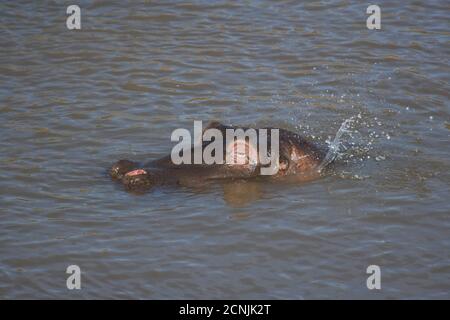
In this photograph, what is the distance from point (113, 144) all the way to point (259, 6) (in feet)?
15.2

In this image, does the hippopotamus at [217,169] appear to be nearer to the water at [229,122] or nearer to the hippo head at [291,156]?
the hippo head at [291,156]

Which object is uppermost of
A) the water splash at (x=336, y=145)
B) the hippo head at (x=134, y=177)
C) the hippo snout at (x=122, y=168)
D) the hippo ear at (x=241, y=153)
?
the water splash at (x=336, y=145)

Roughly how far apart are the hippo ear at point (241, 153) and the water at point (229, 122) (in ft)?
0.84

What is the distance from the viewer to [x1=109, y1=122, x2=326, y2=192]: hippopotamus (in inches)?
297

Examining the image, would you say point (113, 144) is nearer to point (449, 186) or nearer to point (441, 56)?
point (449, 186)

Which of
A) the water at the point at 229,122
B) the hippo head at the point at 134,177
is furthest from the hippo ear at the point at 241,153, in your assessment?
the hippo head at the point at 134,177

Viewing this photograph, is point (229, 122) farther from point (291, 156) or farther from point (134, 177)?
point (134, 177)

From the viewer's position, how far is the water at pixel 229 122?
22.0ft

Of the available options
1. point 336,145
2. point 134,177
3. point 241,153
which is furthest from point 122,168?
point 336,145

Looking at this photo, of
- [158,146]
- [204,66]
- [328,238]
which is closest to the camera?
[328,238]

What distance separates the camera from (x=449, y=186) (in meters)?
8.09
